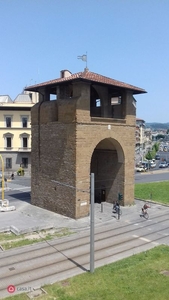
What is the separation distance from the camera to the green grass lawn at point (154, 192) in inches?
1389

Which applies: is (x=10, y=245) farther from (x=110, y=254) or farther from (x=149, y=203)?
(x=149, y=203)

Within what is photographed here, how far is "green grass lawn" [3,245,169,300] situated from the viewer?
13.3 metres

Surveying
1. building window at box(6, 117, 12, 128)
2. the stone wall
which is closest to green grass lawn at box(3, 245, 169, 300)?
the stone wall

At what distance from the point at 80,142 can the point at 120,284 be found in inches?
537

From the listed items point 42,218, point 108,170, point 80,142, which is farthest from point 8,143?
point 80,142

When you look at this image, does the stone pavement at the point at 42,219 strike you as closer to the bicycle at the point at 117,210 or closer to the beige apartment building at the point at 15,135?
the bicycle at the point at 117,210

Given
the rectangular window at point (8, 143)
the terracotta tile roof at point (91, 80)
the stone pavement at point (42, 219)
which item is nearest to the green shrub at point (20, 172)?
the rectangular window at point (8, 143)

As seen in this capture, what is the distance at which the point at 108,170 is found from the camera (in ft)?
104

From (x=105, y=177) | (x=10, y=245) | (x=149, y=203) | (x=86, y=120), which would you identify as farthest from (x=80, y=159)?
(x=149, y=203)

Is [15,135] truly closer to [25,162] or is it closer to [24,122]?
[24,122]

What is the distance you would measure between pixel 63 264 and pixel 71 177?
9.88 meters

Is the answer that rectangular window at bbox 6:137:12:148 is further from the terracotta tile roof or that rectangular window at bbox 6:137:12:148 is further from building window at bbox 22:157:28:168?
the terracotta tile roof

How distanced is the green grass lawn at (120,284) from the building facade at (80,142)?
27.1 ft

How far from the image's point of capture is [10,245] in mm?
20016
